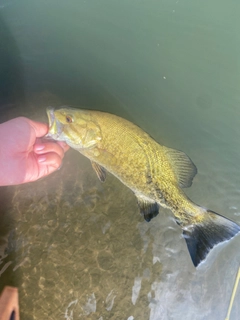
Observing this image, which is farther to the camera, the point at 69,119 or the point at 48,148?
the point at 48,148

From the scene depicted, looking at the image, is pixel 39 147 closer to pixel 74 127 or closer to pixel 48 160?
pixel 48 160

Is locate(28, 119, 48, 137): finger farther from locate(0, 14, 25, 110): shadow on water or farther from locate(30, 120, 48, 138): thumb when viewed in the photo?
locate(0, 14, 25, 110): shadow on water

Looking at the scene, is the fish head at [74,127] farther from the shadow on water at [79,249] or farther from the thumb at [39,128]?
the shadow on water at [79,249]

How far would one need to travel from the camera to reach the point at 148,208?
8.20 feet

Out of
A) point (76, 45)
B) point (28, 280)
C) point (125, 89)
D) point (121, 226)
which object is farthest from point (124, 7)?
point (28, 280)

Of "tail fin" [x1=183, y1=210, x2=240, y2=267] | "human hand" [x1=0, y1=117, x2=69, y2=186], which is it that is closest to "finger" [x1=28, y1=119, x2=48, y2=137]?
"human hand" [x1=0, y1=117, x2=69, y2=186]

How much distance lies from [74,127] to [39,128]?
0.29 meters

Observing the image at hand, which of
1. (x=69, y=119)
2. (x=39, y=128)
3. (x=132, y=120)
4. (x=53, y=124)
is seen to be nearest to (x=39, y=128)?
(x=39, y=128)

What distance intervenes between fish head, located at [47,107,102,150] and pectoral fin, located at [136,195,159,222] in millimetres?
613

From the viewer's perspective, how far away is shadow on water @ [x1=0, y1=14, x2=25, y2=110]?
130 inches

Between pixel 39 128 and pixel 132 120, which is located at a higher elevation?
pixel 39 128

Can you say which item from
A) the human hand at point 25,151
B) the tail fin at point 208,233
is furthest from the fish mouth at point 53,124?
the tail fin at point 208,233

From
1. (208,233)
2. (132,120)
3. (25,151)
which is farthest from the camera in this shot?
(132,120)

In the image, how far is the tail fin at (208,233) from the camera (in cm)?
236
